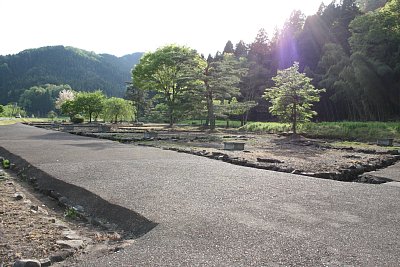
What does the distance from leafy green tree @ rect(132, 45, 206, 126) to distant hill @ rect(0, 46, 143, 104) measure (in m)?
97.3

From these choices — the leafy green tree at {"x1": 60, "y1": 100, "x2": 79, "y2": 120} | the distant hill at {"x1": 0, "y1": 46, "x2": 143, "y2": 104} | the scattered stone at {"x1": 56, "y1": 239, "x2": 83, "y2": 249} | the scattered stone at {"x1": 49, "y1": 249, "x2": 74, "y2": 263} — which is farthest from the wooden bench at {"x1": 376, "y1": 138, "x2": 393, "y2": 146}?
the distant hill at {"x1": 0, "y1": 46, "x2": 143, "y2": 104}

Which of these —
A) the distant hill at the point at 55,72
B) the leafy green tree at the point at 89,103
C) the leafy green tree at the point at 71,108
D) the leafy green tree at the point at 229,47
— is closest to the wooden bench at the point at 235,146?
the leafy green tree at the point at 89,103

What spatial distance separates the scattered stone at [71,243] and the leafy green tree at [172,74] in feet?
75.6

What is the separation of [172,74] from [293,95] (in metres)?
16.4

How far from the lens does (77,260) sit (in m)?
3.27

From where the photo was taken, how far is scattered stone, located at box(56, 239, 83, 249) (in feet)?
11.7

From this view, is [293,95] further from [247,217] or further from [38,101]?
[38,101]

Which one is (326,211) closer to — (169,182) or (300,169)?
(169,182)

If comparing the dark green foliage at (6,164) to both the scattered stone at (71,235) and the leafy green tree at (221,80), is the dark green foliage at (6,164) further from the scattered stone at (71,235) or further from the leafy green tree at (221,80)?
the leafy green tree at (221,80)

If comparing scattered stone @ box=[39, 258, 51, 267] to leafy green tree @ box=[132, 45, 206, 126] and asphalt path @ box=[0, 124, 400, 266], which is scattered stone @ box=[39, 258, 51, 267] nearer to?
asphalt path @ box=[0, 124, 400, 266]

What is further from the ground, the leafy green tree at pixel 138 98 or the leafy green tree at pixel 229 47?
the leafy green tree at pixel 229 47

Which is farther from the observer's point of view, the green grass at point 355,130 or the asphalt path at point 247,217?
the green grass at point 355,130

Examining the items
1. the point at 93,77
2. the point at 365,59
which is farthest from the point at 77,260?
the point at 93,77

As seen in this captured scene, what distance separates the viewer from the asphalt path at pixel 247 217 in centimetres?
315
